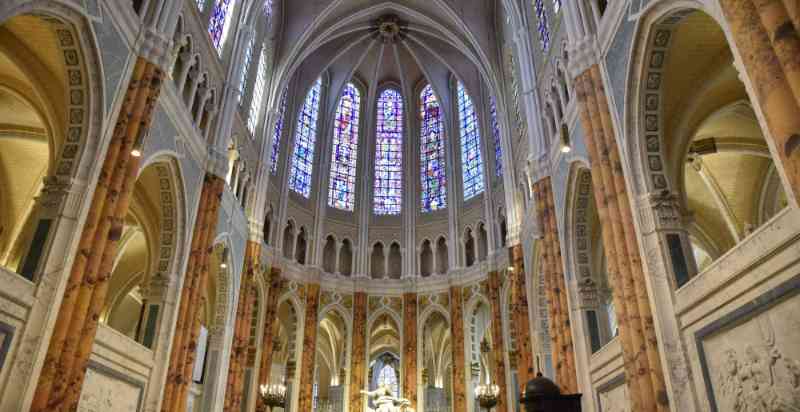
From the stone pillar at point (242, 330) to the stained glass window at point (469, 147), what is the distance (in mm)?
12073

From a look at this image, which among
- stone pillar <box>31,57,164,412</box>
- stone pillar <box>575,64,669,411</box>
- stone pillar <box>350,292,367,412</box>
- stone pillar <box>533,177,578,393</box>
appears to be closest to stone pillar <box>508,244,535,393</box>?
stone pillar <box>533,177,578,393</box>

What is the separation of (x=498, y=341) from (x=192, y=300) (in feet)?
44.8

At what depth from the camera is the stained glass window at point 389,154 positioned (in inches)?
1238

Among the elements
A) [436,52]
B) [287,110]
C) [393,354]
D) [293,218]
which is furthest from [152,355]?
[393,354]

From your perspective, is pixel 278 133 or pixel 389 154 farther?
pixel 389 154

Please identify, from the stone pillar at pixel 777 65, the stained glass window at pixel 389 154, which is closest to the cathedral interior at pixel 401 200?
the stone pillar at pixel 777 65

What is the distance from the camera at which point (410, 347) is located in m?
27.1

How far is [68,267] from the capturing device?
1083cm

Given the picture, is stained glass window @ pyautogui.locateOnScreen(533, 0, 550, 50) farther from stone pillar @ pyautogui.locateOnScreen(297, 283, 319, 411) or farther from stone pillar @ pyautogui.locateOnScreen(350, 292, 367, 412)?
stone pillar @ pyautogui.locateOnScreen(297, 283, 319, 411)

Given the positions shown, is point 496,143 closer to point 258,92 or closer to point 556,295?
point 258,92

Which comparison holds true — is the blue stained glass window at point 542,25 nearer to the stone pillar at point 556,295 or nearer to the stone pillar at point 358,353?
the stone pillar at point 556,295

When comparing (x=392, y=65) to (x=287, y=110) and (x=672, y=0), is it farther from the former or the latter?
(x=672, y=0)

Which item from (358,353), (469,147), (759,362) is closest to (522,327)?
(358,353)

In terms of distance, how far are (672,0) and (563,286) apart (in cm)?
865
